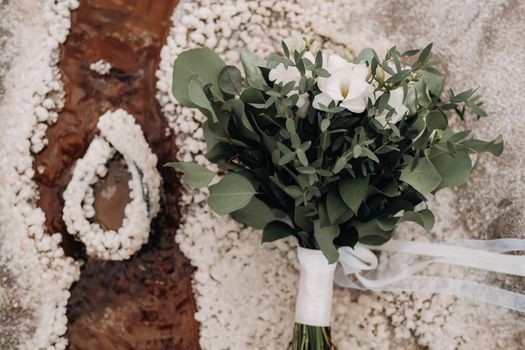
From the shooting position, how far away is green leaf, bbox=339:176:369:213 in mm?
872

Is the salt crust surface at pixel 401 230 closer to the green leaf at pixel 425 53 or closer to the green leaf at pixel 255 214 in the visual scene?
the green leaf at pixel 255 214

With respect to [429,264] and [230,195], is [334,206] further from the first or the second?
[429,264]

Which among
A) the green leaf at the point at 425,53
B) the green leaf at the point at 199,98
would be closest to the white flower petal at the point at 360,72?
the green leaf at the point at 425,53

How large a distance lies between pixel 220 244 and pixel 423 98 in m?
0.42

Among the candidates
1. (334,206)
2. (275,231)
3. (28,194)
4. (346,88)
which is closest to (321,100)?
(346,88)

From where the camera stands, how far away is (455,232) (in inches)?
44.5

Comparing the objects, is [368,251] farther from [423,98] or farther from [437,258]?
[423,98]

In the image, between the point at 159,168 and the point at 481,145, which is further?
the point at 159,168

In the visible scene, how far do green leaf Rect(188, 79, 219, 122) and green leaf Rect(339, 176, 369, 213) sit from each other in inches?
8.1

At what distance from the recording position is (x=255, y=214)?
102 cm

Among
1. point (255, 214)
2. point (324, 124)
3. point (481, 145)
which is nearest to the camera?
point (324, 124)

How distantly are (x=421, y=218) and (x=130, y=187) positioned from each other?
49 cm

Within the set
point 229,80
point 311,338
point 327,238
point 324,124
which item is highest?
point 229,80

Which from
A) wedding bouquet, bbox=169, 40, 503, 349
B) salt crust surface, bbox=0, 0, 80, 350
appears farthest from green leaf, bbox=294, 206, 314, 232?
salt crust surface, bbox=0, 0, 80, 350
